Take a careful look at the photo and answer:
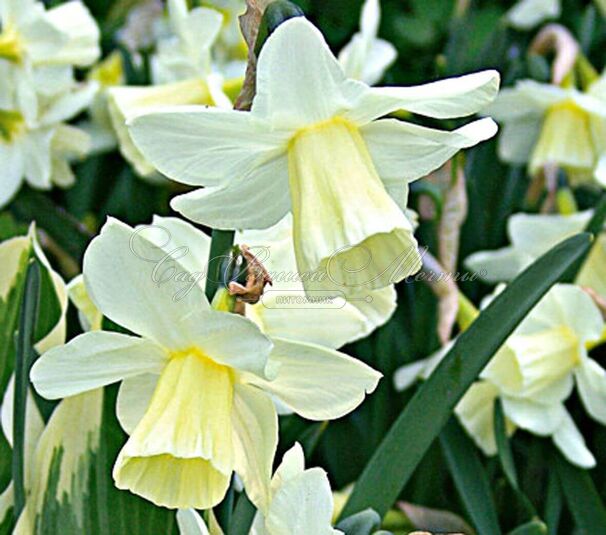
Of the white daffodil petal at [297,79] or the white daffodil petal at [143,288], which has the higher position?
the white daffodil petal at [297,79]

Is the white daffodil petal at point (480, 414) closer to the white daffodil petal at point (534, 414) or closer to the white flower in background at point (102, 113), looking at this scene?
the white daffodil petal at point (534, 414)

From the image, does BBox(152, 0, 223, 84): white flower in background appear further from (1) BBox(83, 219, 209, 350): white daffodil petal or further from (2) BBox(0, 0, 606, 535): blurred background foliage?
(1) BBox(83, 219, 209, 350): white daffodil petal

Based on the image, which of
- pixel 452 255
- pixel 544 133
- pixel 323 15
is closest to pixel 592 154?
pixel 544 133

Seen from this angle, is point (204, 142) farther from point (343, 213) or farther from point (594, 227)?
point (594, 227)

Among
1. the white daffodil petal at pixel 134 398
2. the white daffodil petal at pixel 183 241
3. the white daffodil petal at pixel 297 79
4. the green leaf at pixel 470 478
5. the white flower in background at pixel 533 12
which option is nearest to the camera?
the white daffodil petal at pixel 297 79

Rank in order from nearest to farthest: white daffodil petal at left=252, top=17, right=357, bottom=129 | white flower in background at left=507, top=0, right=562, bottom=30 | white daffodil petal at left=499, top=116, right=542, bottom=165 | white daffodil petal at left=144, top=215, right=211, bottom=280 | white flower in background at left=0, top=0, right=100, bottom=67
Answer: white daffodil petal at left=252, top=17, right=357, bottom=129 → white daffodil petal at left=144, top=215, right=211, bottom=280 → white flower in background at left=0, top=0, right=100, bottom=67 → white daffodil petal at left=499, top=116, right=542, bottom=165 → white flower in background at left=507, top=0, right=562, bottom=30

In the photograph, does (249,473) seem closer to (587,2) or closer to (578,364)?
(578,364)

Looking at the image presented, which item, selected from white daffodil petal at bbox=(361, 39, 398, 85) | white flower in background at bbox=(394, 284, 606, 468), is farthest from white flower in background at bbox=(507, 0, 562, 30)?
white flower in background at bbox=(394, 284, 606, 468)

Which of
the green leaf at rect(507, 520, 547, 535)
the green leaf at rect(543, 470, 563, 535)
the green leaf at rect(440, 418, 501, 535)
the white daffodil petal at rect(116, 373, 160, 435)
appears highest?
the white daffodil petal at rect(116, 373, 160, 435)

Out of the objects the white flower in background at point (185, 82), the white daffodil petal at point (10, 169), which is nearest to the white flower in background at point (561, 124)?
the white flower in background at point (185, 82)
